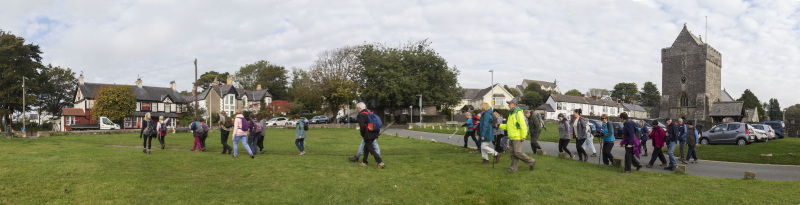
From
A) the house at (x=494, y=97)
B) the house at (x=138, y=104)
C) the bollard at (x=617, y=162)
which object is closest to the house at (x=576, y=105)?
the house at (x=494, y=97)

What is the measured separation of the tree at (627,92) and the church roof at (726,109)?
5972 centimetres

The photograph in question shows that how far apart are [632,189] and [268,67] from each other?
3313 inches

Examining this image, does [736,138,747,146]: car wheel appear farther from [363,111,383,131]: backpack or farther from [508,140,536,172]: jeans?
[363,111,383,131]: backpack

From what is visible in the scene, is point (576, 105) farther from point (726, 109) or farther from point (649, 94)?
point (649, 94)

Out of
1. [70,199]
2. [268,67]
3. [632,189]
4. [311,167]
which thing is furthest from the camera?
[268,67]

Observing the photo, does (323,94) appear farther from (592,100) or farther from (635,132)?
(592,100)

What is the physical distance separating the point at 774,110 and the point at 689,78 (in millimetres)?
64441

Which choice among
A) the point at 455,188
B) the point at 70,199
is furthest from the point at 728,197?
the point at 70,199

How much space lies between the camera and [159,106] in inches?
2414

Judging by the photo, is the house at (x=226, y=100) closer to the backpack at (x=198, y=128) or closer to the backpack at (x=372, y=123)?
the backpack at (x=198, y=128)

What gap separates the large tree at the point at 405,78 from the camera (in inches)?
1850

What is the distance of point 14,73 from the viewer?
162 ft

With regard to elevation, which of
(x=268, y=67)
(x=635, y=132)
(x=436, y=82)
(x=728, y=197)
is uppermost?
(x=268, y=67)

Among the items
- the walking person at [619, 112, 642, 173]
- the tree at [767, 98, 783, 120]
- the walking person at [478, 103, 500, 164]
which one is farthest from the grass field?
the tree at [767, 98, 783, 120]
